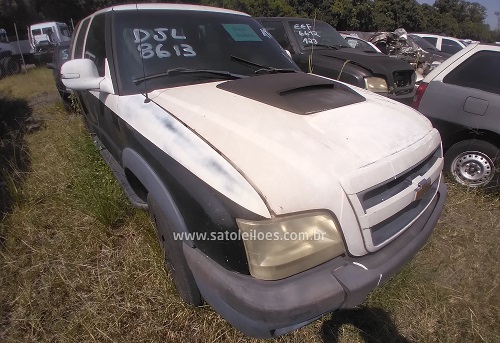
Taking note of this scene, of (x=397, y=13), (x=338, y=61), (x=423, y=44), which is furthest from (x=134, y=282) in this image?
(x=397, y=13)

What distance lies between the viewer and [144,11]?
236cm

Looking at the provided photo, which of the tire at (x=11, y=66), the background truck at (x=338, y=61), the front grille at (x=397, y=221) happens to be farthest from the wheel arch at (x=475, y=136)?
the tire at (x=11, y=66)

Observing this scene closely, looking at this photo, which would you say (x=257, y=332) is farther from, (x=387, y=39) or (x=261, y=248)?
(x=387, y=39)

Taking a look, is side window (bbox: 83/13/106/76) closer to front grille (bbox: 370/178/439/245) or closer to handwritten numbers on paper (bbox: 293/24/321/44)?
front grille (bbox: 370/178/439/245)

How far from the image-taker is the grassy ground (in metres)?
1.91

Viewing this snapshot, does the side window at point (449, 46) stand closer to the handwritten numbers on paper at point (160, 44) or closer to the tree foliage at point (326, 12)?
the tree foliage at point (326, 12)

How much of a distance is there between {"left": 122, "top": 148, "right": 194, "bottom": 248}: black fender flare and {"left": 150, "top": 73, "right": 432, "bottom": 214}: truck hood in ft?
1.13

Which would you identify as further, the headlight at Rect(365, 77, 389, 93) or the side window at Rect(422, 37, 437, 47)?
the side window at Rect(422, 37, 437, 47)

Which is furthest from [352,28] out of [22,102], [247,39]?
[247,39]

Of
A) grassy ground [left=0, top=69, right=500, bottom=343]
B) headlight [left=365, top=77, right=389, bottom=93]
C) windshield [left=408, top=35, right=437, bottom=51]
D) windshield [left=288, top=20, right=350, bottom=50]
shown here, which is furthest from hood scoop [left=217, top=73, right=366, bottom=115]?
windshield [left=408, top=35, right=437, bottom=51]

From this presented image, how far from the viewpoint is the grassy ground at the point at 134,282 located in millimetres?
1913

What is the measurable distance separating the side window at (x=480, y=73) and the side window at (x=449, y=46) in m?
10.4

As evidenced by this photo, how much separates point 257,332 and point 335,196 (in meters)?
0.68

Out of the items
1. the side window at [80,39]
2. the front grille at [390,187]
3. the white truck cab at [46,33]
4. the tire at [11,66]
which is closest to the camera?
the front grille at [390,187]
